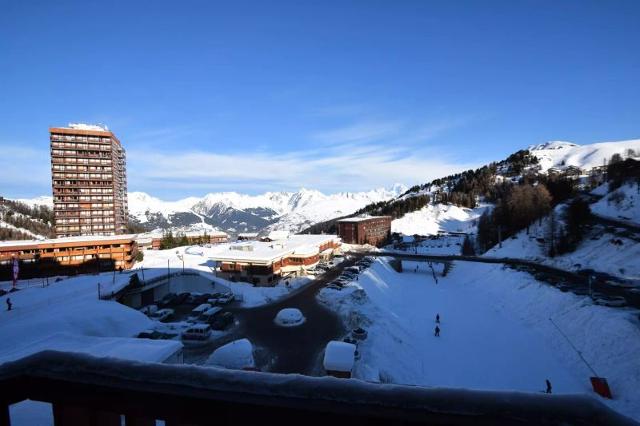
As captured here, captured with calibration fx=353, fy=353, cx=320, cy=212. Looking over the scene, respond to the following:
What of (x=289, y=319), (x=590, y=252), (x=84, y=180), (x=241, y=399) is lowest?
(x=289, y=319)

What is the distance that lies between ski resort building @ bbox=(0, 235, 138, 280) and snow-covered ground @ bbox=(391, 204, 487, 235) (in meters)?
79.4

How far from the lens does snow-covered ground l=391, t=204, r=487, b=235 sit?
113375 mm

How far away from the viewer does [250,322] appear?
26422 mm

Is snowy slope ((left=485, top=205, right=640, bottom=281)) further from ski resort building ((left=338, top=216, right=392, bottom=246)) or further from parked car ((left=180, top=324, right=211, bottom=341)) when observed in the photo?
parked car ((left=180, top=324, right=211, bottom=341))

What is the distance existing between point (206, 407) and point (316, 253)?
50770 millimetres

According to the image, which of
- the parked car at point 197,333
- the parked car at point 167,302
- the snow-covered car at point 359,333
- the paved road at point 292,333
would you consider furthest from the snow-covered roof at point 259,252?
the snow-covered car at point 359,333

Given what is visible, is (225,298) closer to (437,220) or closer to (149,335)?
(149,335)

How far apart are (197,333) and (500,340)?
21835mm

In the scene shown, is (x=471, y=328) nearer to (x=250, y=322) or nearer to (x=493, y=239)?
(x=250, y=322)

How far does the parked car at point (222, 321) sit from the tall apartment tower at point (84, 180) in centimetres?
5518

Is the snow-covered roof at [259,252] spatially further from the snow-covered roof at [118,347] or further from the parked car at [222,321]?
the snow-covered roof at [118,347]

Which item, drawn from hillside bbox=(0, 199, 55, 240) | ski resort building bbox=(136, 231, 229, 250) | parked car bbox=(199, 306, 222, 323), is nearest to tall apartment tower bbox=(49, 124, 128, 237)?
ski resort building bbox=(136, 231, 229, 250)

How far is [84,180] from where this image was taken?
67.6m

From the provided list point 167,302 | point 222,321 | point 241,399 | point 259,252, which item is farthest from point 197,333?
point 241,399
